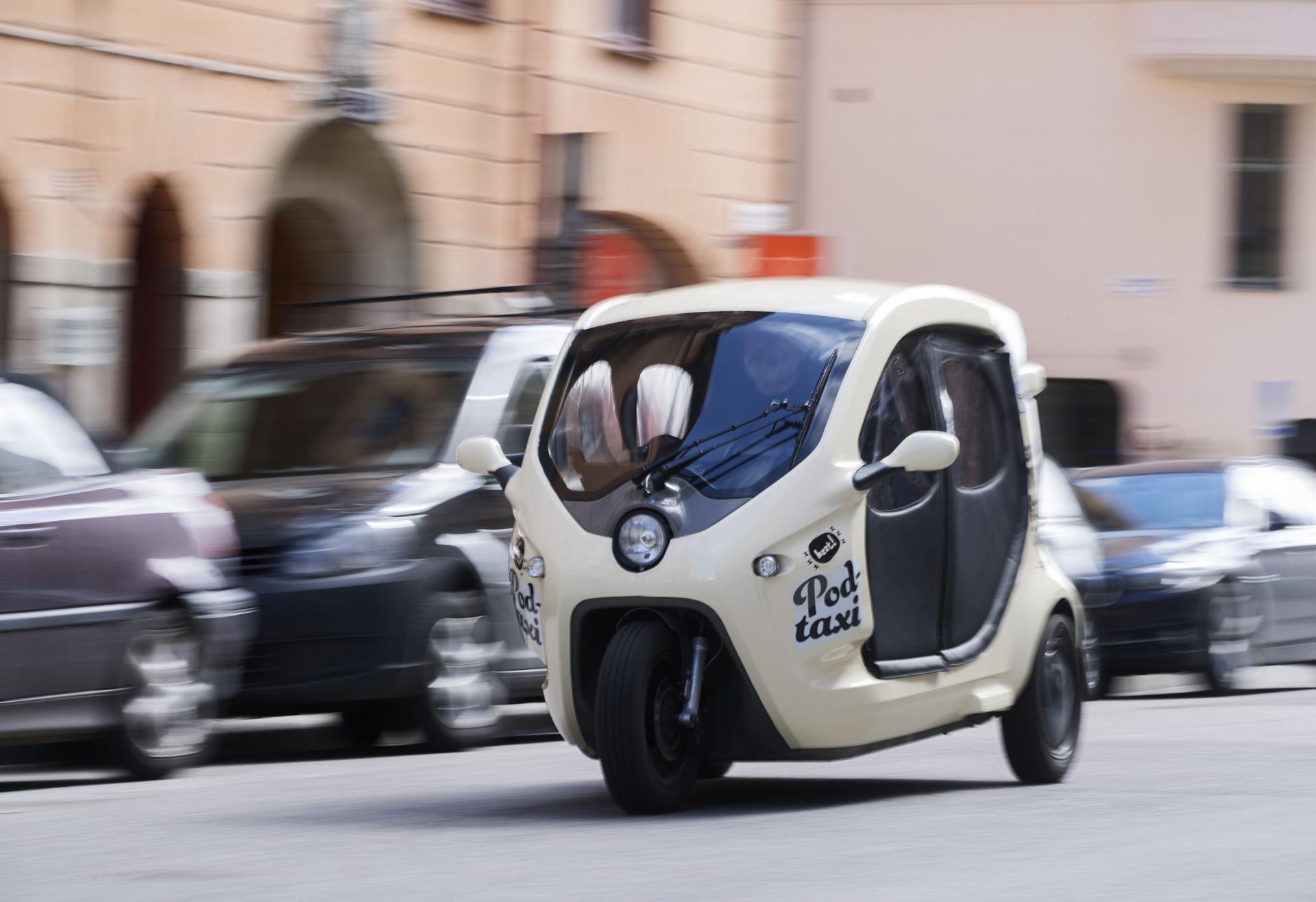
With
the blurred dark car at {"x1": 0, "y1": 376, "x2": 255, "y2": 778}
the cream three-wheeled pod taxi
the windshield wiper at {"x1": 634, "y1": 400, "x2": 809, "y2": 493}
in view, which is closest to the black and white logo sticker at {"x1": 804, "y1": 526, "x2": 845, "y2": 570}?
the cream three-wheeled pod taxi

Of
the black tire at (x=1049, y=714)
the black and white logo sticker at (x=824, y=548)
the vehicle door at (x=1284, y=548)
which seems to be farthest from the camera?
the vehicle door at (x=1284, y=548)

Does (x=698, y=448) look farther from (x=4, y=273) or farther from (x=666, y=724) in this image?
(x=4, y=273)

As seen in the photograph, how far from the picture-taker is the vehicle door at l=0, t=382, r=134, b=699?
8.96 m

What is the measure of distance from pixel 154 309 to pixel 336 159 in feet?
8.02

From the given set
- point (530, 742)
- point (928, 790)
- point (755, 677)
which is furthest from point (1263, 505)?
point (755, 677)

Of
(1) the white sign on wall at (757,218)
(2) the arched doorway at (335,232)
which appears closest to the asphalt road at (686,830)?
(2) the arched doorway at (335,232)

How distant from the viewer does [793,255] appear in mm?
17984

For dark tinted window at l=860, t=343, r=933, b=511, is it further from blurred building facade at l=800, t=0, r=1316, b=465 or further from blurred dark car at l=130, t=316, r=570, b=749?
blurred building facade at l=800, t=0, r=1316, b=465

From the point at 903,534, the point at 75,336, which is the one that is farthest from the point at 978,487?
the point at 75,336

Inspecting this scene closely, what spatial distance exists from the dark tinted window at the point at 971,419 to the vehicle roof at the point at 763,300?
0.41 m

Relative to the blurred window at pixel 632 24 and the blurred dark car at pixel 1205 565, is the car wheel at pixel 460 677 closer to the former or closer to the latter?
the blurred dark car at pixel 1205 565

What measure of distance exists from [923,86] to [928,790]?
851 inches

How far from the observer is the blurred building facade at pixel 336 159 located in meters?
16.8

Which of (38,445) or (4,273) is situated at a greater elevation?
(4,273)
